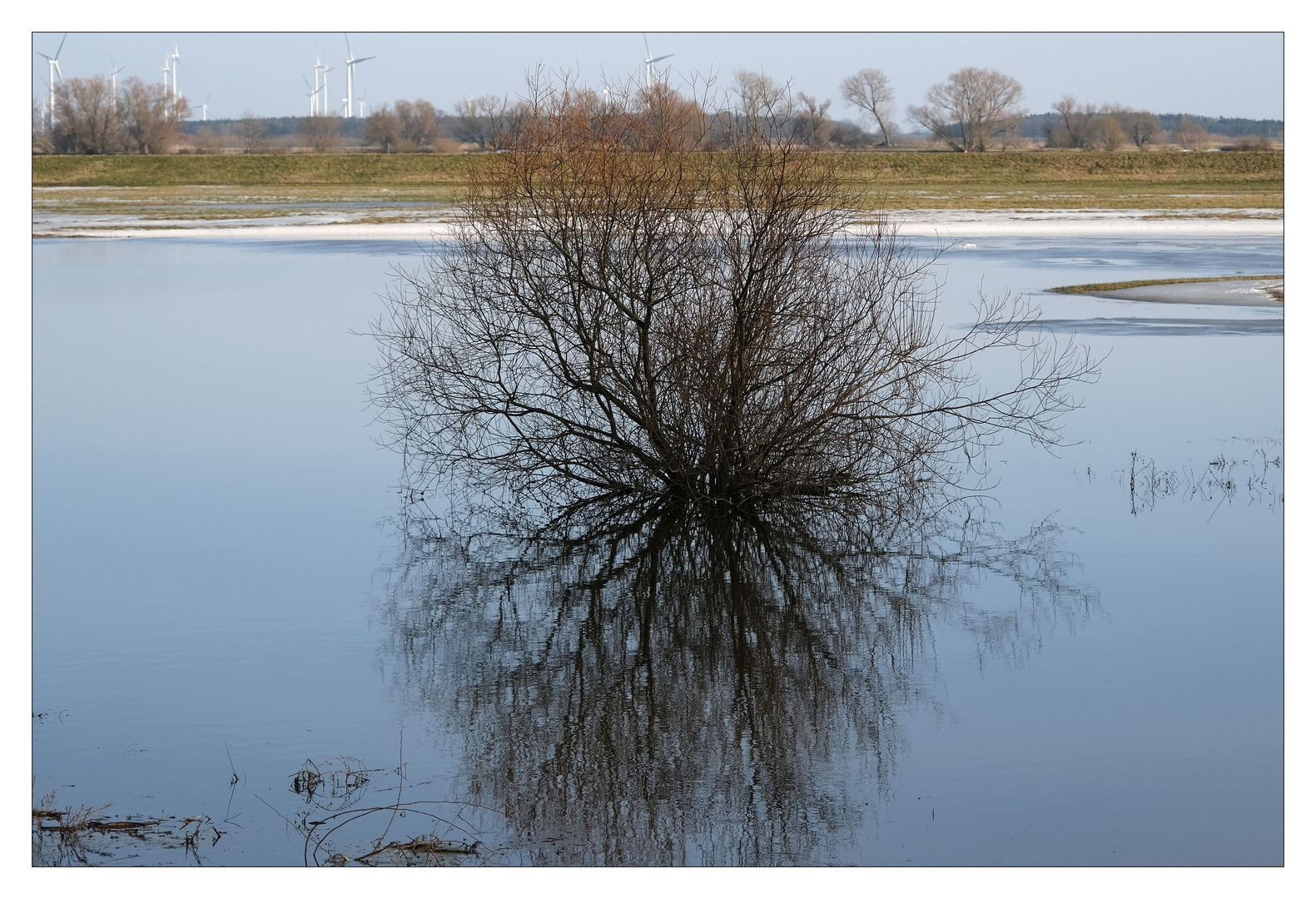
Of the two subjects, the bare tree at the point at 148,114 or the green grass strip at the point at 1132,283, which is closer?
the green grass strip at the point at 1132,283

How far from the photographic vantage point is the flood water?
6934mm

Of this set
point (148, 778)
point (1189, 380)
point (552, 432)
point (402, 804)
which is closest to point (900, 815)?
point (402, 804)

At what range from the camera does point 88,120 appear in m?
72.6

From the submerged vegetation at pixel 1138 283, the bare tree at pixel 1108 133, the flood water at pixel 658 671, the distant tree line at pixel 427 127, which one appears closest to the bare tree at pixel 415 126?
the distant tree line at pixel 427 127

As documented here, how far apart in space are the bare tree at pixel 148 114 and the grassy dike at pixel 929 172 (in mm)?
1100

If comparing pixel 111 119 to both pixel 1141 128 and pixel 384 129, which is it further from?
pixel 1141 128

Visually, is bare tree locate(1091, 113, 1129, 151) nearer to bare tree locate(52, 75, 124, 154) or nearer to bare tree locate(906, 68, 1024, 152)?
bare tree locate(906, 68, 1024, 152)

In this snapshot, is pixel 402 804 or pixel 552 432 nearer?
pixel 402 804

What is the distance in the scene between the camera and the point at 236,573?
11.5 m

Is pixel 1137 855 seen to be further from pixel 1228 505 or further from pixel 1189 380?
pixel 1189 380

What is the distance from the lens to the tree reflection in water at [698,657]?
697 centimetres

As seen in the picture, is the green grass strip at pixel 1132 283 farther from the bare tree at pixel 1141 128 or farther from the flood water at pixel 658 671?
the bare tree at pixel 1141 128

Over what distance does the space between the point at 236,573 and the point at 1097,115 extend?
262 feet

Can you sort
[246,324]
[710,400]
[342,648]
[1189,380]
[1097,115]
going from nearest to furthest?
[342,648] → [710,400] → [1189,380] → [246,324] → [1097,115]
